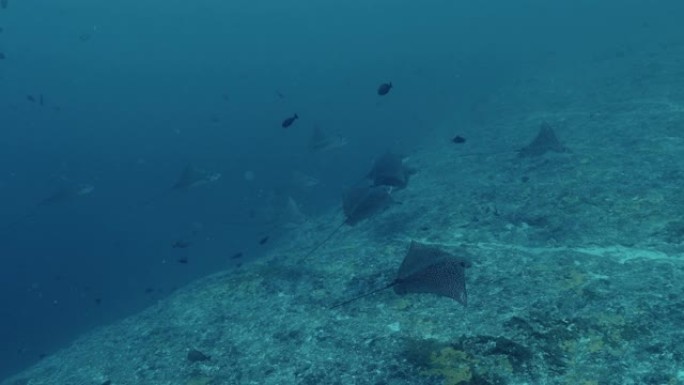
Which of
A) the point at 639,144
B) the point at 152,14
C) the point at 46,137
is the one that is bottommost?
the point at 46,137

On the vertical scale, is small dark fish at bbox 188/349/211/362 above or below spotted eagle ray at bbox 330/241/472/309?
below

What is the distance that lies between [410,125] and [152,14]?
9163 centimetres

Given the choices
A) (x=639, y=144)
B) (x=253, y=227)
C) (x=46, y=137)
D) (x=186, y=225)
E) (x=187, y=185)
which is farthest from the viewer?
(x=46, y=137)

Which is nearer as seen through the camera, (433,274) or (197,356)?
(433,274)

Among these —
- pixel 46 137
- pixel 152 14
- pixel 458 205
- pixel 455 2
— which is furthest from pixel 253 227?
pixel 455 2

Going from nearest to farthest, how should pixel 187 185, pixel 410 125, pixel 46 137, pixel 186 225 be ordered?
pixel 187 185, pixel 186 225, pixel 410 125, pixel 46 137

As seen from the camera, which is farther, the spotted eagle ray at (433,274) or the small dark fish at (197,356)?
the small dark fish at (197,356)

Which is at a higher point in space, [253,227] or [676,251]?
[676,251]

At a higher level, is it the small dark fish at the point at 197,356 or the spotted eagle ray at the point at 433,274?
the spotted eagle ray at the point at 433,274

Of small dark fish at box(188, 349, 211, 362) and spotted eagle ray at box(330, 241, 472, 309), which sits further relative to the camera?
small dark fish at box(188, 349, 211, 362)

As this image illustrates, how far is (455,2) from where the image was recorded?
11831 centimetres

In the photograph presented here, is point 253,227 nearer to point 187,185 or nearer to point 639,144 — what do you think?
point 187,185

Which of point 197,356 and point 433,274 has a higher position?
point 433,274

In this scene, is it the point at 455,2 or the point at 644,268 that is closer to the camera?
the point at 644,268
